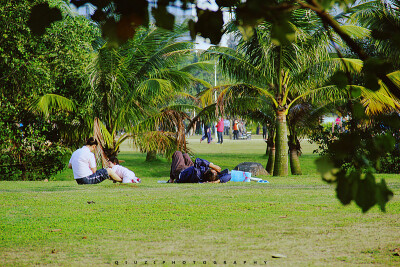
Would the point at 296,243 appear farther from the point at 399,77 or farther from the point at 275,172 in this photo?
the point at 275,172

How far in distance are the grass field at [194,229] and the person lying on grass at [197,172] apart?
2.27 meters

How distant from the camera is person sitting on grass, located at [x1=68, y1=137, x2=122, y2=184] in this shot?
10602 millimetres

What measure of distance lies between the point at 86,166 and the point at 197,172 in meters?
2.40

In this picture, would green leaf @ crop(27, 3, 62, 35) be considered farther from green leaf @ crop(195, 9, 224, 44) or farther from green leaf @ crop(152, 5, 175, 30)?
green leaf @ crop(195, 9, 224, 44)

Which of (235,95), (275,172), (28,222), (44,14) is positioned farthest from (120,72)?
(44,14)

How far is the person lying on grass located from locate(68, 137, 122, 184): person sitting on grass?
5.18 ft

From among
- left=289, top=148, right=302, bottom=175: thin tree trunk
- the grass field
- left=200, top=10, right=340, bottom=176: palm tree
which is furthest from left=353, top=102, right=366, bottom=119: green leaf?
left=289, top=148, right=302, bottom=175: thin tree trunk

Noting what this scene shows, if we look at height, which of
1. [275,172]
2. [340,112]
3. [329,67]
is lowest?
[275,172]

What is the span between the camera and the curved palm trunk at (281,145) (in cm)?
1372

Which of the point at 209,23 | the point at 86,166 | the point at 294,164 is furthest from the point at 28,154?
the point at 209,23

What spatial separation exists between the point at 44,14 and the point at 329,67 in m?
11.4

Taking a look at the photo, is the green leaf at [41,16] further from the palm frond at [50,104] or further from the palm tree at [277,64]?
the palm frond at [50,104]

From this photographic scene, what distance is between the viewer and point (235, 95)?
44.3 ft

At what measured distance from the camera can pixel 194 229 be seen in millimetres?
5605
